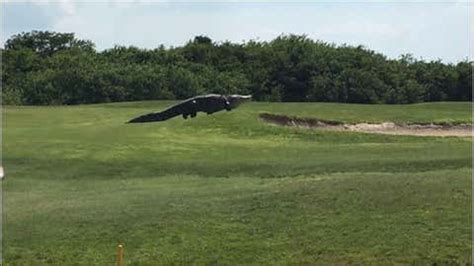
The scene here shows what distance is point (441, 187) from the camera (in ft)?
45.2

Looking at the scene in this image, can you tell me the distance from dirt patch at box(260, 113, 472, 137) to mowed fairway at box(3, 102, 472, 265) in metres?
3.34

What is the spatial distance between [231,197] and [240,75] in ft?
181

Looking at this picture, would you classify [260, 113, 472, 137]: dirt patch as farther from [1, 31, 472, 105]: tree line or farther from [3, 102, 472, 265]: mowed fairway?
[1, 31, 472, 105]: tree line

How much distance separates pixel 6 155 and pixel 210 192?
352 inches

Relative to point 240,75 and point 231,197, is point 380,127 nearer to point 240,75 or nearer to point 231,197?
point 231,197

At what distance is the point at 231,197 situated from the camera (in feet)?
48.4

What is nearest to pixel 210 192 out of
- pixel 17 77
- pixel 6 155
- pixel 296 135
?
pixel 6 155

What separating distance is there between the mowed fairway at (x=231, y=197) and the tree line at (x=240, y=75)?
117 ft

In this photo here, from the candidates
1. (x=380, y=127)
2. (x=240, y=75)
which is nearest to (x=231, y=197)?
(x=380, y=127)

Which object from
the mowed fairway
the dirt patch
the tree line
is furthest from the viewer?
the tree line

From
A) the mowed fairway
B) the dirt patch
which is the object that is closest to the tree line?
the dirt patch

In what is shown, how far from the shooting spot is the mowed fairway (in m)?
10.6

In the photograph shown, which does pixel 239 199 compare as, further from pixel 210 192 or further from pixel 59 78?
pixel 59 78

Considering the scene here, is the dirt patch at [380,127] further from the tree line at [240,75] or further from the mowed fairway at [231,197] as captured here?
the tree line at [240,75]
